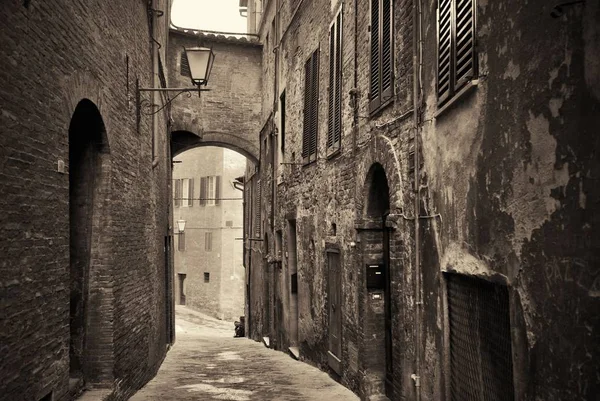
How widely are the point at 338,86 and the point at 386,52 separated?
220cm

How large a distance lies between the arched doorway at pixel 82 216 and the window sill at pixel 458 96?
133 inches

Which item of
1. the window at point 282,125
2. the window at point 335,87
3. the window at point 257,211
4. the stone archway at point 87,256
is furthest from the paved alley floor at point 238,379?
the window at point 257,211

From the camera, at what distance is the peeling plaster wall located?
2889 mm

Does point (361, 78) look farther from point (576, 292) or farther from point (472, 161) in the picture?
point (576, 292)

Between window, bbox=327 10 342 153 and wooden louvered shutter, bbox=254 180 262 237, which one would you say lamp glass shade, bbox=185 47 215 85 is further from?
wooden louvered shutter, bbox=254 180 262 237

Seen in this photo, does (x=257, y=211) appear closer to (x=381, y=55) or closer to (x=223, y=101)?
(x=223, y=101)

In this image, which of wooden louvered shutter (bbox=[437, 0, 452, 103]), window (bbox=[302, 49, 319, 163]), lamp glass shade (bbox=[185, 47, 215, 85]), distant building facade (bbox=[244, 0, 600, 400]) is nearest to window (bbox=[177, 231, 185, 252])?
distant building facade (bbox=[244, 0, 600, 400])

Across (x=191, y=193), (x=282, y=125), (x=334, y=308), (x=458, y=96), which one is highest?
(x=282, y=125)

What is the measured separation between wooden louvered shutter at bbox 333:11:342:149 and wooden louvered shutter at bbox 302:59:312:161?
1909 millimetres

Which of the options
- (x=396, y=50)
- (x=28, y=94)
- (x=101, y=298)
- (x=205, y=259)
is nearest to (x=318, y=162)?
(x=396, y=50)

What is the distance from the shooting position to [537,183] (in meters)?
3.38

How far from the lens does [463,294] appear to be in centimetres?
483

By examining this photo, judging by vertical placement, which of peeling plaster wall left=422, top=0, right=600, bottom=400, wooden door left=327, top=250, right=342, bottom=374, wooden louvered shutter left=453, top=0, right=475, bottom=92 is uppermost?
wooden louvered shutter left=453, top=0, right=475, bottom=92

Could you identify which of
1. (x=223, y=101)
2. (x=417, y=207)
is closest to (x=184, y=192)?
(x=223, y=101)
